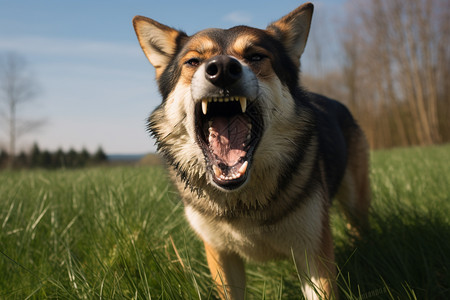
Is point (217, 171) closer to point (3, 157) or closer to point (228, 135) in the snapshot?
point (228, 135)

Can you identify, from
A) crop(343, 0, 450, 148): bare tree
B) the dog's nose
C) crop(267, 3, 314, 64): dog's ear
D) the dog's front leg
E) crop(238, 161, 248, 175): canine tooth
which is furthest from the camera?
crop(343, 0, 450, 148): bare tree

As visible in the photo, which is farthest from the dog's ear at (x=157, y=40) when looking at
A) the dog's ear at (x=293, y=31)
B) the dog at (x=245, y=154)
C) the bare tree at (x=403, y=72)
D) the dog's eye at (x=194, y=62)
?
the bare tree at (x=403, y=72)

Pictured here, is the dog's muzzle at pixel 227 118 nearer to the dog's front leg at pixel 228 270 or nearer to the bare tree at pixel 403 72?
the dog's front leg at pixel 228 270

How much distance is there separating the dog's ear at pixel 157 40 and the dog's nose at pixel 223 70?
2.98ft

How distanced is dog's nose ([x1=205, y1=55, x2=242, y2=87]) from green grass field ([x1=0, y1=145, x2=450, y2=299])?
39.3 inches

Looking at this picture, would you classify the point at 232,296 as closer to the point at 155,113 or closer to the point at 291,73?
the point at 155,113

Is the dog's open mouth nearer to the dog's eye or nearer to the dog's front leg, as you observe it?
the dog's eye

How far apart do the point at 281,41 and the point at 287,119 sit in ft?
2.60

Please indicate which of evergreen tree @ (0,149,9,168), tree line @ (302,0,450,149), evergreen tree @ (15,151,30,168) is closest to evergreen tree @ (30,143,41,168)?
evergreen tree @ (15,151,30,168)

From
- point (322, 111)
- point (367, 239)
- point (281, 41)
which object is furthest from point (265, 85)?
point (367, 239)

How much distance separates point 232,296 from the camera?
2.51 m

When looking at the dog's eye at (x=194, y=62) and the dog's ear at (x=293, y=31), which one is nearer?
the dog's eye at (x=194, y=62)

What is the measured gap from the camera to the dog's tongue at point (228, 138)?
2.16 metres

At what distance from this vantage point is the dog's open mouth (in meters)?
2.10
